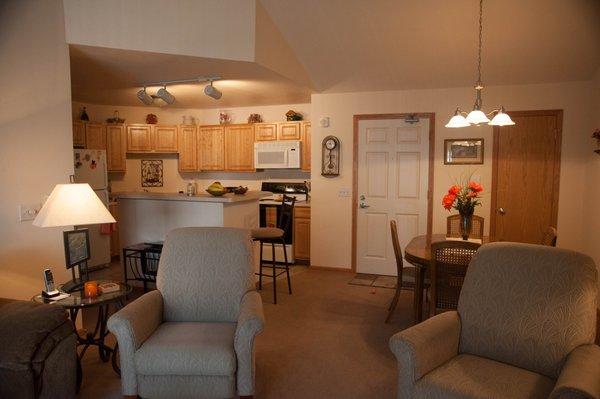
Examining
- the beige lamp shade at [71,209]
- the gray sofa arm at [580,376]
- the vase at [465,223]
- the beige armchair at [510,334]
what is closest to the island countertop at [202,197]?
the beige lamp shade at [71,209]

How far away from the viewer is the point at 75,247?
2.80 meters

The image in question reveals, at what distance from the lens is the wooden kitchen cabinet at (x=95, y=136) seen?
586 centimetres

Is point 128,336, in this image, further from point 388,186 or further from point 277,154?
point 277,154

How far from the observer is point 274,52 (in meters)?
Result: 3.98

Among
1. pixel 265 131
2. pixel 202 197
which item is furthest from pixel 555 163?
pixel 202 197

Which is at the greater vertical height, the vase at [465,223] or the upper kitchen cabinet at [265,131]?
Answer: the upper kitchen cabinet at [265,131]

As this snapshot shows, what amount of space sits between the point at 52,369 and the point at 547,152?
16.6ft

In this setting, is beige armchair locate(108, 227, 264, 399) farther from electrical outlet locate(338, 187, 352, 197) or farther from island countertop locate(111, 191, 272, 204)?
electrical outlet locate(338, 187, 352, 197)

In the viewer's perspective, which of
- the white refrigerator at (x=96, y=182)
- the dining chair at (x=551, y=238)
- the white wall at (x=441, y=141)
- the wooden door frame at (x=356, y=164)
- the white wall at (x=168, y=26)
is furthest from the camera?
the white refrigerator at (x=96, y=182)

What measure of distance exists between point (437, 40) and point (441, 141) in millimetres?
1368

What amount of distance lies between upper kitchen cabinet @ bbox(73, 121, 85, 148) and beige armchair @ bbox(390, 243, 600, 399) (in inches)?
213

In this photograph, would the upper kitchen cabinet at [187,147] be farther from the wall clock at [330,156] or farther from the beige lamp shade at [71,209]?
the beige lamp shade at [71,209]

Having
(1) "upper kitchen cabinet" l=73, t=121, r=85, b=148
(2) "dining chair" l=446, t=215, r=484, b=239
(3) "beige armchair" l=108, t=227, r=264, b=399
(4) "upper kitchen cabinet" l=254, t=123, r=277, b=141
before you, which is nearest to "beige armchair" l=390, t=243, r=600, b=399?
(3) "beige armchair" l=108, t=227, r=264, b=399

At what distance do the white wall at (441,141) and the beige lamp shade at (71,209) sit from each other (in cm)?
324
